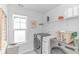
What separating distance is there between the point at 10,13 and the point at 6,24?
150mm

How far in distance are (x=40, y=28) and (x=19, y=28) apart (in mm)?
288

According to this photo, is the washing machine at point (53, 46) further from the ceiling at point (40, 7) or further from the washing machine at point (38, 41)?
the ceiling at point (40, 7)

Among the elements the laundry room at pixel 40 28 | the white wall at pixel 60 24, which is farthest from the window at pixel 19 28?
the white wall at pixel 60 24

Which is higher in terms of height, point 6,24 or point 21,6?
point 21,6

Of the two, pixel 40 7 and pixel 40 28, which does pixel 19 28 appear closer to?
pixel 40 28

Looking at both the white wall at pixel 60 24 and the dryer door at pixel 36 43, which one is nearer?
the white wall at pixel 60 24

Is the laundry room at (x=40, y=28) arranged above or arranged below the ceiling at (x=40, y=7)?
below

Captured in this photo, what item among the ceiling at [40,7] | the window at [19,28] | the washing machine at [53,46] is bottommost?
the washing machine at [53,46]

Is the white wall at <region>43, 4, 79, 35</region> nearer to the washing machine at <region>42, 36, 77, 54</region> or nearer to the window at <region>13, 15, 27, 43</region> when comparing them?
the washing machine at <region>42, 36, 77, 54</region>

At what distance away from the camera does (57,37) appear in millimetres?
1223

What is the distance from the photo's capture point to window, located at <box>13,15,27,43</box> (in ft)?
3.89

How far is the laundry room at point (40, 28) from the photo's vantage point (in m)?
1.15
